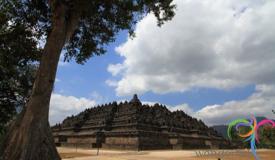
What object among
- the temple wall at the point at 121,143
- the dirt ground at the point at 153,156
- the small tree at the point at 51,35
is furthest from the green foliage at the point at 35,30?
the temple wall at the point at 121,143

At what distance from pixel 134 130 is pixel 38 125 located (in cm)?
2764

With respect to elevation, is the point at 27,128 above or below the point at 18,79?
below

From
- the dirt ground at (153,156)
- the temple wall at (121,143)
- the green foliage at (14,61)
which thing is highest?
the green foliage at (14,61)

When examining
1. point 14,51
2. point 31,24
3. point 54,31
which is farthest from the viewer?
point 14,51

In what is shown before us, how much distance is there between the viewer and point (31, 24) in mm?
15398

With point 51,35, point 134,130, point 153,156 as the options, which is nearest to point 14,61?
point 51,35

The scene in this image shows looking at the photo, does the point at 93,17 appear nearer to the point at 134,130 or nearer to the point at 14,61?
the point at 14,61

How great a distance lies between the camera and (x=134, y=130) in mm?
35969

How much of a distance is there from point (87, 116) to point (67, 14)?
48204 mm

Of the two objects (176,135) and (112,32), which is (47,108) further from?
(176,135)

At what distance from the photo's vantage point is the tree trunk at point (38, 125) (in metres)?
8.67

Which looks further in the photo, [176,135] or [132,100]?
[132,100]

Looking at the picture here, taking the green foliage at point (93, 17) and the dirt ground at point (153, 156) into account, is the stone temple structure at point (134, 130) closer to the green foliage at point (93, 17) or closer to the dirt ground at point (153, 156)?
the dirt ground at point (153, 156)

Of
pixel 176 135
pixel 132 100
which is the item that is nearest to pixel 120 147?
pixel 176 135
